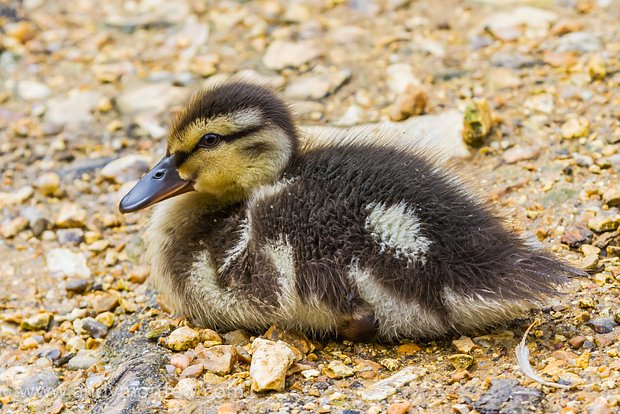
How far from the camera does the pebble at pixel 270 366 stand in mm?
2154

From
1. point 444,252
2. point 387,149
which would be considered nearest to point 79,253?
point 387,149

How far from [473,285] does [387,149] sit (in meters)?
0.52

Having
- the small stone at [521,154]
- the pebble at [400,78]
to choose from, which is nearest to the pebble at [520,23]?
the pebble at [400,78]

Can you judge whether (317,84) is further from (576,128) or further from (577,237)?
(577,237)

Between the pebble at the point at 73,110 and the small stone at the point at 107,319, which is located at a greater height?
the pebble at the point at 73,110

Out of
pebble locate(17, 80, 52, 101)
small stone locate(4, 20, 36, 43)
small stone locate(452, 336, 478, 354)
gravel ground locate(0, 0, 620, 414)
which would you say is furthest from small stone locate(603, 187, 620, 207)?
small stone locate(4, 20, 36, 43)

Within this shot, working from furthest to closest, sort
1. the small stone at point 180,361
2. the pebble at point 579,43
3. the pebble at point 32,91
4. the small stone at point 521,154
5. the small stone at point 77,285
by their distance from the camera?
the pebble at point 32,91
the pebble at point 579,43
the small stone at point 521,154
the small stone at point 77,285
the small stone at point 180,361

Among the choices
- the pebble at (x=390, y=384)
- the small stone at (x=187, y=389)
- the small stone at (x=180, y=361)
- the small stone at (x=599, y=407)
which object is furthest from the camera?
the small stone at (x=180, y=361)

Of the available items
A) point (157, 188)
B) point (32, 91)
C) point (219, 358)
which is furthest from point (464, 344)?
point (32, 91)

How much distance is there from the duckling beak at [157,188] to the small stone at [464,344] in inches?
36.9

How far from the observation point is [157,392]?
7.29ft

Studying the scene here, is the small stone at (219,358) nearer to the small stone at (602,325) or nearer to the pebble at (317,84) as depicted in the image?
the small stone at (602,325)

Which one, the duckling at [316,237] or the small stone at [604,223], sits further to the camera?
the small stone at [604,223]

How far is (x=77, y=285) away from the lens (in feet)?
9.88
